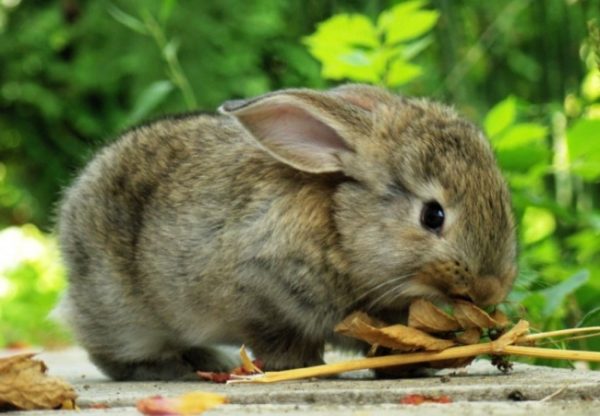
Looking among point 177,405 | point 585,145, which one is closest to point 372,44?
point 585,145

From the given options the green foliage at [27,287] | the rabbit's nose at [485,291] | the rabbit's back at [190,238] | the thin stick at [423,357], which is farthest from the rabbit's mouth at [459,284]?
the green foliage at [27,287]

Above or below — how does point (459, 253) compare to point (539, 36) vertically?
below

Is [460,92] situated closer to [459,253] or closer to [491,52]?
[491,52]

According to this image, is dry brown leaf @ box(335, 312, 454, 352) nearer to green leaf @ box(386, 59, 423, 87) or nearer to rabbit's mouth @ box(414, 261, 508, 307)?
rabbit's mouth @ box(414, 261, 508, 307)

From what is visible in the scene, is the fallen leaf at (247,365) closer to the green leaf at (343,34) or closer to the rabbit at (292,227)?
the rabbit at (292,227)

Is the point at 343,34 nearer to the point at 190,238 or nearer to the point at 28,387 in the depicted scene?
the point at 190,238

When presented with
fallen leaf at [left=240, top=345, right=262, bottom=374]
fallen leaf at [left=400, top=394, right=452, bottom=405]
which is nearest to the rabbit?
fallen leaf at [left=240, top=345, right=262, bottom=374]

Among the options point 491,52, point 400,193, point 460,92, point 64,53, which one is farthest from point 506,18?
point 64,53
